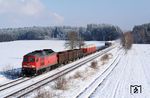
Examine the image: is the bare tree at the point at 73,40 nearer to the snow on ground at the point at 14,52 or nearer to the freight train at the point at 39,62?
the snow on ground at the point at 14,52

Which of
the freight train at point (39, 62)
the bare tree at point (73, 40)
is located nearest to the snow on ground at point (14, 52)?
the freight train at point (39, 62)

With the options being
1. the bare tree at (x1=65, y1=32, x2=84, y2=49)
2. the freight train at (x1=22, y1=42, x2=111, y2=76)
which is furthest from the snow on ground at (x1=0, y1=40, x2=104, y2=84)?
the bare tree at (x1=65, y1=32, x2=84, y2=49)

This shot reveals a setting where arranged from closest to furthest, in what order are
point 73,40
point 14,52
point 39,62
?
1. point 39,62
2. point 73,40
3. point 14,52

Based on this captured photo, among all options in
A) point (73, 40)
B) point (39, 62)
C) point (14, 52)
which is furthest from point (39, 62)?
point (14, 52)

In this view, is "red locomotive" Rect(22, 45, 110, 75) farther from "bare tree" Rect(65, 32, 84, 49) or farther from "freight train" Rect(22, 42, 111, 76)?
"bare tree" Rect(65, 32, 84, 49)

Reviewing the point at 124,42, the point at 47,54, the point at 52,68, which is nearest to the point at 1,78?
the point at 47,54

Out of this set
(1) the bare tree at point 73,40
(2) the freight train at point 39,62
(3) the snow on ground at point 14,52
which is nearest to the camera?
(2) the freight train at point 39,62

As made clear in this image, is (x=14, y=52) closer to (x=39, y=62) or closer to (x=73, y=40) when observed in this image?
(x=73, y=40)

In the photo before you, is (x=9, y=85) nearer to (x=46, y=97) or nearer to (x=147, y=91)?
(x=46, y=97)

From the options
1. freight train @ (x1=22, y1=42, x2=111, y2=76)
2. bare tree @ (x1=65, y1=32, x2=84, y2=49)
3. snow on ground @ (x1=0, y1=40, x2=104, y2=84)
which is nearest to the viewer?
freight train @ (x1=22, y1=42, x2=111, y2=76)

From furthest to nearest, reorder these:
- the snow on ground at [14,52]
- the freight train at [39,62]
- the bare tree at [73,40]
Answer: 1. the bare tree at [73,40]
2. the snow on ground at [14,52]
3. the freight train at [39,62]

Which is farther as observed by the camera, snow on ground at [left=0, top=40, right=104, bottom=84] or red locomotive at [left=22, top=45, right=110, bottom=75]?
snow on ground at [left=0, top=40, right=104, bottom=84]

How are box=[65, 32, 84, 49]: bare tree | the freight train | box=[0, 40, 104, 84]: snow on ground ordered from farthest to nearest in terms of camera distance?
1. box=[65, 32, 84, 49]: bare tree
2. box=[0, 40, 104, 84]: snow on ground
3. the freight train

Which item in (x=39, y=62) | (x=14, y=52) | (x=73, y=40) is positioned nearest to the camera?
(x=39, y=62)
